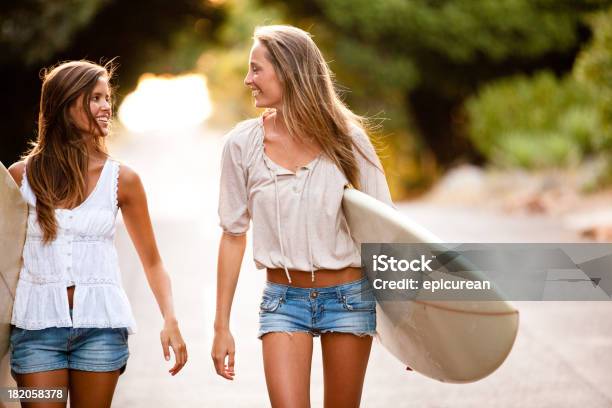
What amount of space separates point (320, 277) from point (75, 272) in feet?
2.74

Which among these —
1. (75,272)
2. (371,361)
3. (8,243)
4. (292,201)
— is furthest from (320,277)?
(371,361)

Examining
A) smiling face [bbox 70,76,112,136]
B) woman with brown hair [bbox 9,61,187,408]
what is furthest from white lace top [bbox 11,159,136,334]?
smiling face [bbox 70,76,112,136]

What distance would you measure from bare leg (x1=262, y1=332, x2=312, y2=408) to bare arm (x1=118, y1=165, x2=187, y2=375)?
0.34 m

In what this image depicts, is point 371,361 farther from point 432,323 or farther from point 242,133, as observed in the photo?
point 242,133

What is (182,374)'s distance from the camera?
6691 millimetres

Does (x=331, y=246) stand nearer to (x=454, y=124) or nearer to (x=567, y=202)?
(x=567, y=202)

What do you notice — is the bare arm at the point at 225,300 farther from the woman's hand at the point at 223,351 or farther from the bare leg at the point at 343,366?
the bare leg at the point at 343,366

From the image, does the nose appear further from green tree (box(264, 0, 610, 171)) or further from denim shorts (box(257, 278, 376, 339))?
green tree (box(264, 0, 610, 171))

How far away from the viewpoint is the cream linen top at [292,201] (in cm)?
343

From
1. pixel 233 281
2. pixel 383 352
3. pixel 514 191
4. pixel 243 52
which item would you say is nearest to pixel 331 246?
pixel 233 281

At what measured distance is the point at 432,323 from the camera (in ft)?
11.2

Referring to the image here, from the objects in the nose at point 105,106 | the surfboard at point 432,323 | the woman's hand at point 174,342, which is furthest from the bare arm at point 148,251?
Answer: the surfboard at point 432,323

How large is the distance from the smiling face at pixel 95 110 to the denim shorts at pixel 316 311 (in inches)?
34.0

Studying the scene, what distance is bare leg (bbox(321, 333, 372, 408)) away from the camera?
11.3 ft
